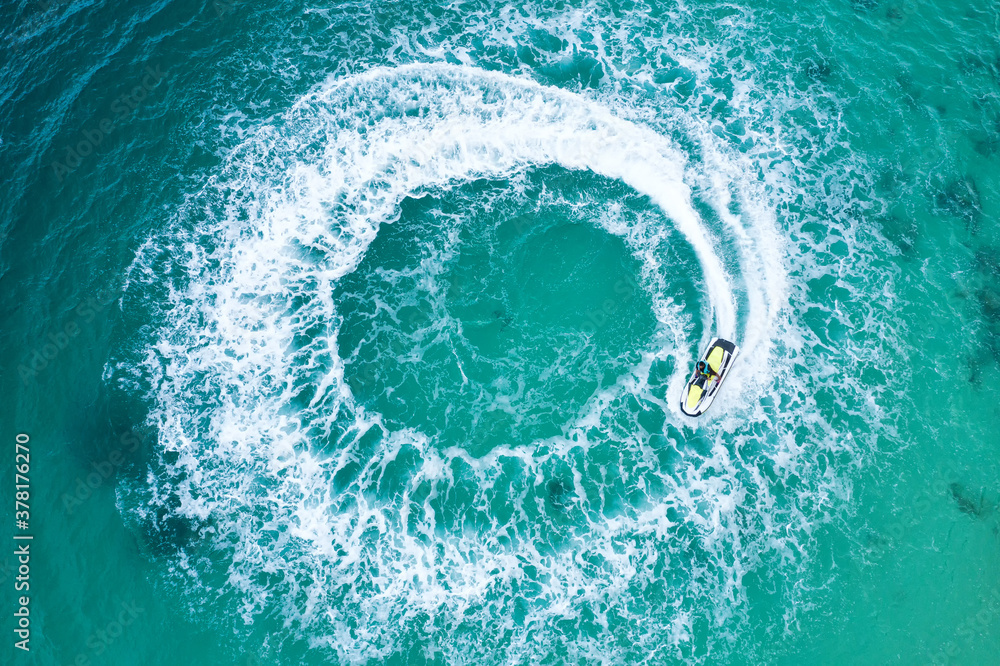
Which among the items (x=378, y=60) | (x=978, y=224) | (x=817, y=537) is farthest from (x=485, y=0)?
(x=817, y=537)

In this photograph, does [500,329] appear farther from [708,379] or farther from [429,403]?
[708,379]

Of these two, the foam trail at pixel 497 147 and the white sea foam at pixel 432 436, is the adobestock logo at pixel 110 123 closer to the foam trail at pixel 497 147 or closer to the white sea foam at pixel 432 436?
the white sea foam at pixel 432 436

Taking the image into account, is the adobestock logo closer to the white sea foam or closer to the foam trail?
the white sea foam

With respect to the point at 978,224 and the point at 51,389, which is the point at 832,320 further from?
the point at 51,389

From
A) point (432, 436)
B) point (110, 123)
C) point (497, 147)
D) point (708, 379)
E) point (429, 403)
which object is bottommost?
point (432, 436)

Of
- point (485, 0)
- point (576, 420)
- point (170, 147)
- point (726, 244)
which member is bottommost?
point (576, 420)

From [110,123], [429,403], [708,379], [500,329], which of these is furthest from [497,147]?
[110,123]
